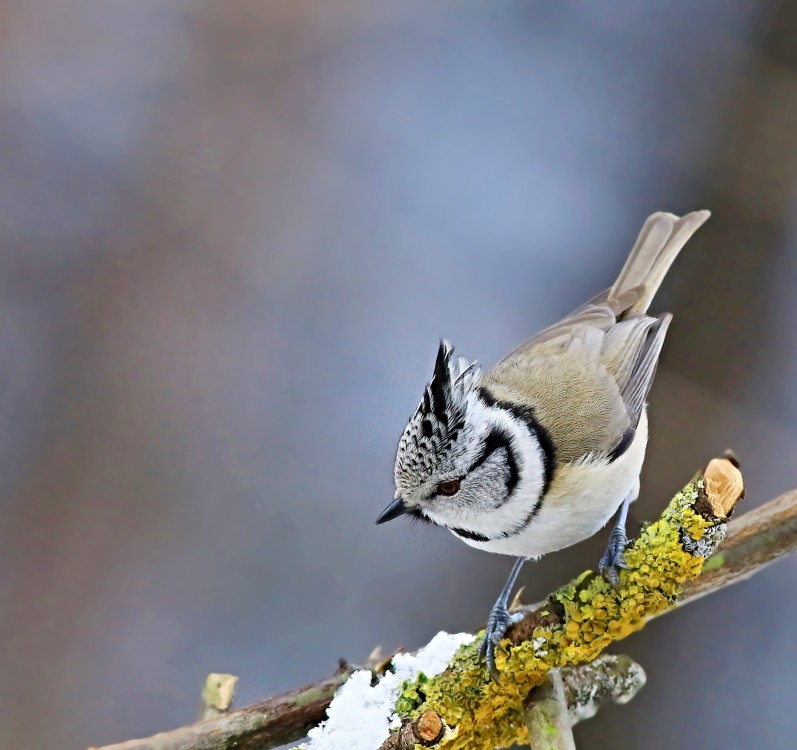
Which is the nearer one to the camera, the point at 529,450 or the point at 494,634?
the point at 494,634

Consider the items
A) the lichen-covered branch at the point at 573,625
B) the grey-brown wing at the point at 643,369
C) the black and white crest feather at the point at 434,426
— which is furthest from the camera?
the grey-brown wing at the point at 643,369

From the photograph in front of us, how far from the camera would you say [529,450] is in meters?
1.12

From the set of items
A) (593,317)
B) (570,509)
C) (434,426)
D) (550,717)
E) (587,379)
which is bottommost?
(550,717)

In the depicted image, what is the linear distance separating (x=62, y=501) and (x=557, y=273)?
1096 millimetres

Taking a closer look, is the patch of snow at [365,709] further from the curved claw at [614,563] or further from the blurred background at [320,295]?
the blurred background at [320,295]

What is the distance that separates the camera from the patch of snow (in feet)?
2.97

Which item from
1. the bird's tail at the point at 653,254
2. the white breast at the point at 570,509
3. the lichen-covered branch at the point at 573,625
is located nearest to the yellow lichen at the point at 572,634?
the lichen-covered branch at the point at 573,625

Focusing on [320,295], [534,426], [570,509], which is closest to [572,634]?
[570,509]

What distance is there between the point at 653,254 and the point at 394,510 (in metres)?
0.72

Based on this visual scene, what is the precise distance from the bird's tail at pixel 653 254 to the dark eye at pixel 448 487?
0.59 meters

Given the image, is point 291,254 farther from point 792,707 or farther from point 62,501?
point 792,707

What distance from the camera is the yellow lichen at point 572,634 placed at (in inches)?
35.9

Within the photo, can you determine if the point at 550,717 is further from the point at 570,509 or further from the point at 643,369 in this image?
the point at 643,369

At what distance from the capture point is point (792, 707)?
1.47 meters
